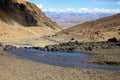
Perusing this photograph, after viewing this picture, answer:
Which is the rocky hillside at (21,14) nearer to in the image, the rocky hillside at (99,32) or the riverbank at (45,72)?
the rocky hillside at (99,32)

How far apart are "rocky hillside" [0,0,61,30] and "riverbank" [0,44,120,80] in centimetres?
6416

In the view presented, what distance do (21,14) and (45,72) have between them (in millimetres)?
76552

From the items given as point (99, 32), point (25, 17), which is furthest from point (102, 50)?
point (25, 17)

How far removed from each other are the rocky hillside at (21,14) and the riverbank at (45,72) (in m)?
64.2

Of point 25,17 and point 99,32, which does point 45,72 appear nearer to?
point 99,32

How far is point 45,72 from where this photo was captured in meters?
28.7

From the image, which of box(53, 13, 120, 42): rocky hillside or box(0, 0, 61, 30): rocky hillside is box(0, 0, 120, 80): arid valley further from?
box(0, 0, 61, 30): rocky hillside

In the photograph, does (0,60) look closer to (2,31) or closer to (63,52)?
(63,52)

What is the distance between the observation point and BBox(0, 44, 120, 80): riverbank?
86.7 feet

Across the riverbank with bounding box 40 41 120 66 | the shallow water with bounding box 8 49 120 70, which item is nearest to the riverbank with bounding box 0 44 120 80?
the shallow water with bounding box 8 49 120 70

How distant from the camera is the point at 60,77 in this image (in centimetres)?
2672

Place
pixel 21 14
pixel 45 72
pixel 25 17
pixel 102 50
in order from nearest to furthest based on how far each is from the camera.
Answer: pixel 45 72, pixel 102 50, pixel 25 17, pixel 21 14

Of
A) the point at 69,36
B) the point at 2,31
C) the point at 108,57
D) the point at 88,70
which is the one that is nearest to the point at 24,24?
the point at 2,31

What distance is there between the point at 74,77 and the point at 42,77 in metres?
2.82
